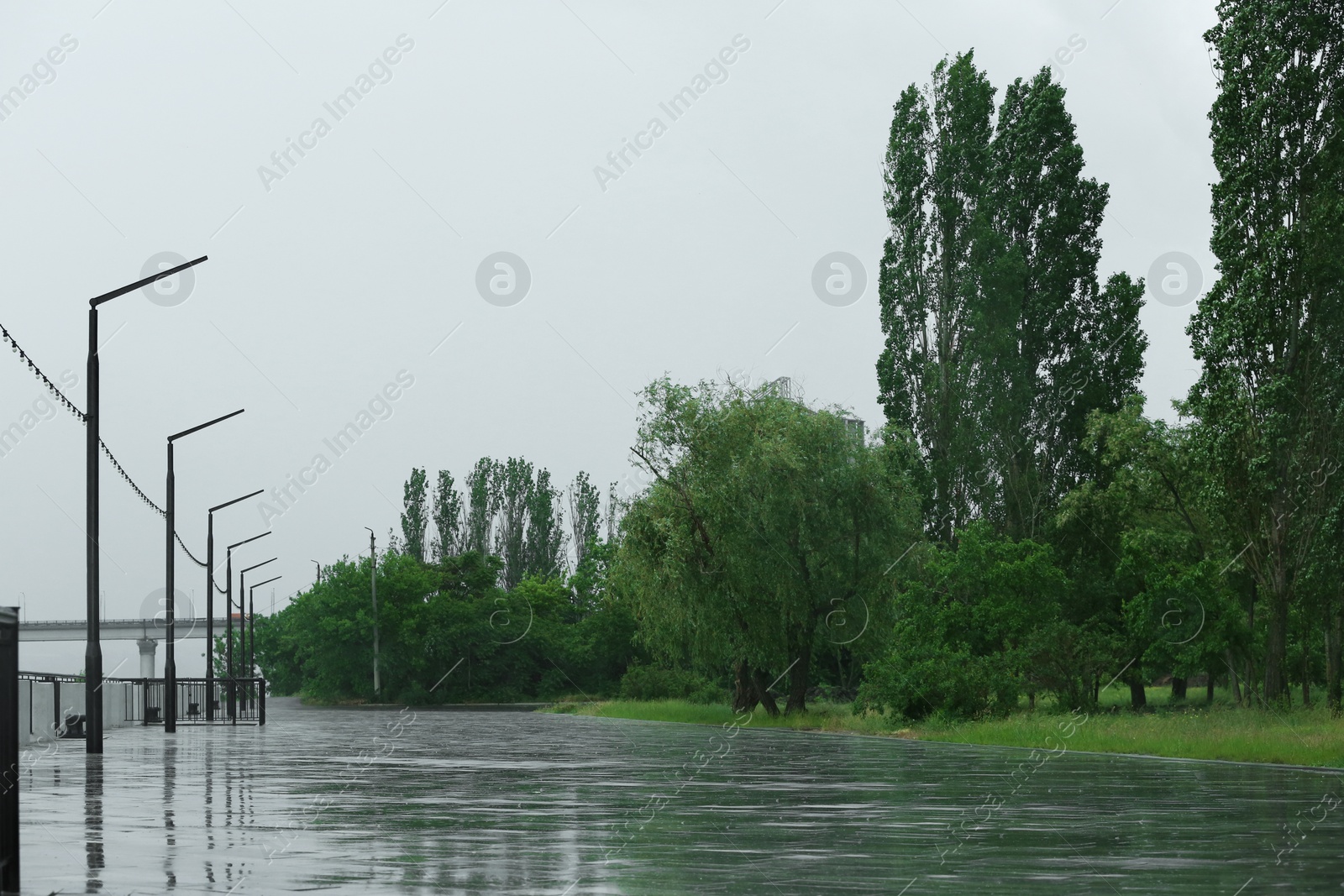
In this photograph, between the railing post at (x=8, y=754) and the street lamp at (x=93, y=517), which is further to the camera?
the street lamp at (x=93, y=517)

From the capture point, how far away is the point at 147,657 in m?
113

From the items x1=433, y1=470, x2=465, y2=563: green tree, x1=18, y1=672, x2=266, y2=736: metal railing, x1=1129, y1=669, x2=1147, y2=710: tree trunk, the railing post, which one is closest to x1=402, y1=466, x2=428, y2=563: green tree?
x1=433, y1=470, x2=465, y2=563: green tree

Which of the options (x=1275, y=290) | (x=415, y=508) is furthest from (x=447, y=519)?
(x=1275, y=290)

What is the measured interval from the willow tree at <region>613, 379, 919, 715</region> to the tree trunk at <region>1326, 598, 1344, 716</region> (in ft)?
42.0

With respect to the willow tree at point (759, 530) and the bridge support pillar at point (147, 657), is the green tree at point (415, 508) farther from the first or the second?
the willow tree at point (759, 530)

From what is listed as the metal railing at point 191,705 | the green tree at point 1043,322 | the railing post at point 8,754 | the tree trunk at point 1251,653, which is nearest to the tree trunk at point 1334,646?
the tree trunk at point 1251,653

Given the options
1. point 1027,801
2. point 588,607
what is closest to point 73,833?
point 1027,801

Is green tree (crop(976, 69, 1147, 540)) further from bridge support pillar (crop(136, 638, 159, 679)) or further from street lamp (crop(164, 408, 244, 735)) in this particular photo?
bridge support pillar (crop(136, 638, 159, 679))

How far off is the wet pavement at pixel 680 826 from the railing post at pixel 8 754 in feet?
0.86

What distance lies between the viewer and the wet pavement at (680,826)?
9375mm

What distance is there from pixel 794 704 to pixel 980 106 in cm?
2324

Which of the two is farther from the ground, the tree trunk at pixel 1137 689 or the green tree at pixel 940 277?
the green tree at pixel 940 277

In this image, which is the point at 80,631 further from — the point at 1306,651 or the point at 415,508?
the point at 1306,651

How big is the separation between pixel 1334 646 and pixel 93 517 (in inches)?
1507
